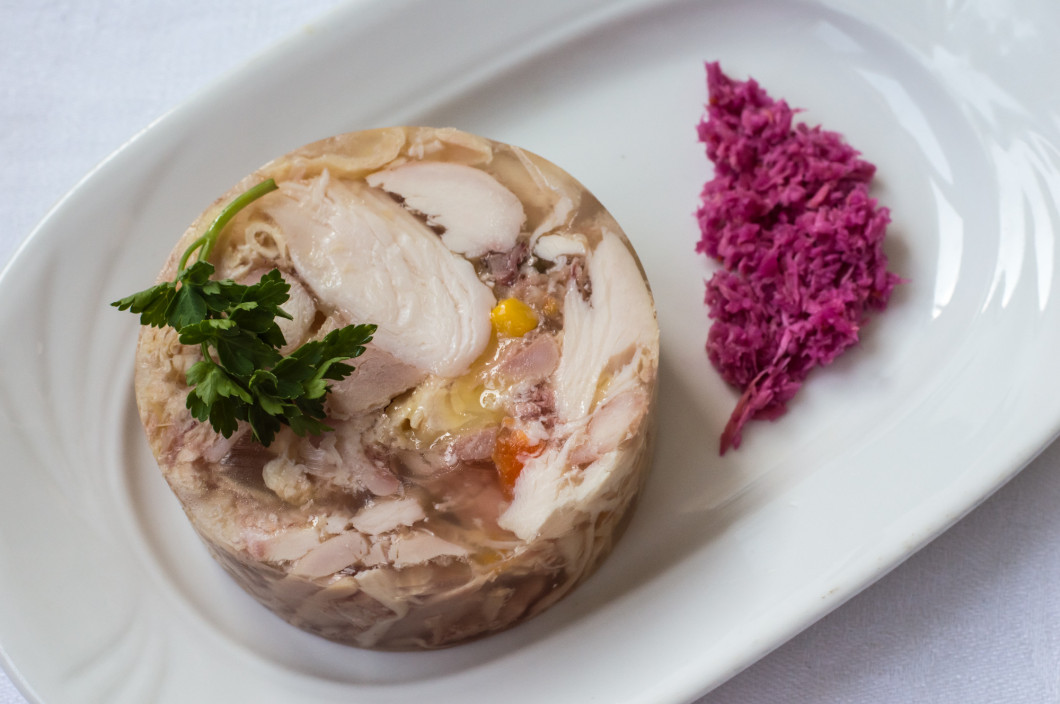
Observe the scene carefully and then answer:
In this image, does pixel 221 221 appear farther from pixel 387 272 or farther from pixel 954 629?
pixel 954 629

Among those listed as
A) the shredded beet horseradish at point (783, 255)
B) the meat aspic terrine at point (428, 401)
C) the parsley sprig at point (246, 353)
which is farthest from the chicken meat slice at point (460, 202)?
the shredded beet horseradish at point (783, 255)

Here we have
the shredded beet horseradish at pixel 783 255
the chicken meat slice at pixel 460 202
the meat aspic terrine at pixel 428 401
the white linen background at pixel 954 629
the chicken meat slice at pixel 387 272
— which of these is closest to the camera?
the meat aspic terrine at pixel 428 401

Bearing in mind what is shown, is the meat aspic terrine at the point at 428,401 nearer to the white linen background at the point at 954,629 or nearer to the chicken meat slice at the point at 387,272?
the chicken meat slice at the point at 387,272

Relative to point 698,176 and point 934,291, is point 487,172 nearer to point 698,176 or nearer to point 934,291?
point 698,176

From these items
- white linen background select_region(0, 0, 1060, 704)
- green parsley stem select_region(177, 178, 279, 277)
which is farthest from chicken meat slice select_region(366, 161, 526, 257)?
white linen background select_region(0, 0, 1060, 704)

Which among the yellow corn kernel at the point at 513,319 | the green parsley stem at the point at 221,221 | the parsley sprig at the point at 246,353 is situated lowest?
the yellow corn kernel at the point at 513,319

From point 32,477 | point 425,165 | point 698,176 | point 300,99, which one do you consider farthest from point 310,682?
point 698,176

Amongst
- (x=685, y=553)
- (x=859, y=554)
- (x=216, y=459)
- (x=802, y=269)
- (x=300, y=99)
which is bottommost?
(x=859, y=554)
